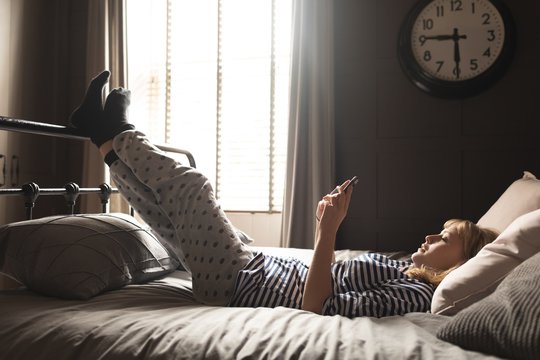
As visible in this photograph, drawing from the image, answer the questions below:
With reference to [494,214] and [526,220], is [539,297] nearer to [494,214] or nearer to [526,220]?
[526,220]

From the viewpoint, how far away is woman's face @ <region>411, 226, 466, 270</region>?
1340 millimetres

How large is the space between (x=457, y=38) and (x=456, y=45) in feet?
0.13

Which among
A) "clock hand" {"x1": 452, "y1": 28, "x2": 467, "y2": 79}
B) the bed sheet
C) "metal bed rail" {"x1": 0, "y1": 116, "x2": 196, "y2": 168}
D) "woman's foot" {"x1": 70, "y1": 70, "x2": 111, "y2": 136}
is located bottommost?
the bed sheet

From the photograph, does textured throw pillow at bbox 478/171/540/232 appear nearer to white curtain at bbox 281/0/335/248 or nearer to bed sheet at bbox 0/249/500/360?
bed sheet at bbox 0/249/500/360

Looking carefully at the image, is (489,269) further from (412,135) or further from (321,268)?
(412,135)

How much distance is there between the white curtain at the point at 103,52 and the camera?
3.22 meters

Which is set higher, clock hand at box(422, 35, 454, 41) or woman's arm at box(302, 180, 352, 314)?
clock hand at box(422, 35, 454, 41)

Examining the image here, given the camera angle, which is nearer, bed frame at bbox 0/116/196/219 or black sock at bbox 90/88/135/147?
bed frame at bbox 0/116/196/219

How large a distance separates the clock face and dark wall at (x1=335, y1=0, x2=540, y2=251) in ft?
0.38

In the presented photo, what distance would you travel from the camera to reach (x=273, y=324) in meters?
0.96

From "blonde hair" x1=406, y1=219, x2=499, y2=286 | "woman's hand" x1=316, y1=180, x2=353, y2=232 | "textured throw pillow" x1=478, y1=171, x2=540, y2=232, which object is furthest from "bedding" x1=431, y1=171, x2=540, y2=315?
"textured throw pillow" x1=478, y1=171, x2=540, y2=232

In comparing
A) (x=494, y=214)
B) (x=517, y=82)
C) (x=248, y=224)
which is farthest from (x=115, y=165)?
(x=517, y=82)

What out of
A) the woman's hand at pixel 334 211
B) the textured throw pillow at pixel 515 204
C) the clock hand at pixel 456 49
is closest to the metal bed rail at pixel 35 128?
the woman's hand at pixel 334 211

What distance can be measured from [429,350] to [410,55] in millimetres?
2221
